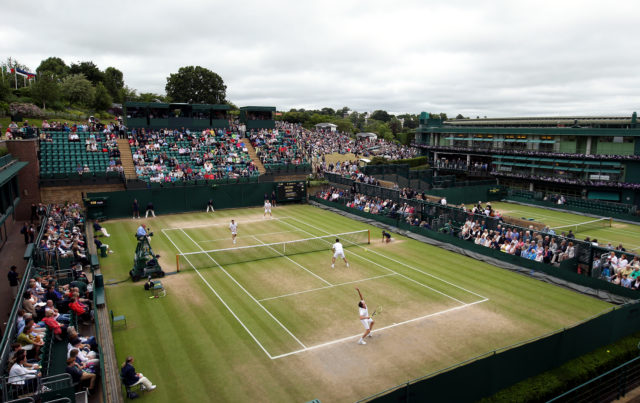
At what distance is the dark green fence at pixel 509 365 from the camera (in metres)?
9.73

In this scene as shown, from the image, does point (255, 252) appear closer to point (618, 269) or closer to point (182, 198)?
point (182, 198)

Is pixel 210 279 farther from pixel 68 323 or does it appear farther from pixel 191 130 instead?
pixel 191 130

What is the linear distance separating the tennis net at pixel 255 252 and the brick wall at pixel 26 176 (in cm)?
1953

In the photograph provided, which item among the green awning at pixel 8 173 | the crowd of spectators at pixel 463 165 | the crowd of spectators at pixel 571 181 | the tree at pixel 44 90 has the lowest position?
the crowd of spectators at pixel 571 181

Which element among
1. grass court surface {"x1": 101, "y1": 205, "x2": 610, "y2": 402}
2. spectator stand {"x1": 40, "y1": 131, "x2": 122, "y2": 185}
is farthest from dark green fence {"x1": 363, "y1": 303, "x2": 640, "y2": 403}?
spectator stand {"x1": 40, "y1": 131, "x2": 122, "y2": 185}

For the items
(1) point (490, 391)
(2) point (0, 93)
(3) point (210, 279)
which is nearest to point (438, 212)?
(3) point (210, 279)

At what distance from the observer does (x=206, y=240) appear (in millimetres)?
28438

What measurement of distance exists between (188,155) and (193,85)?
179 feet

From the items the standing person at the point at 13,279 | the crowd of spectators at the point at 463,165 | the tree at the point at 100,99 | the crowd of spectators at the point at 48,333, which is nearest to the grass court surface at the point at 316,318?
the crowd of spectators at the point at 48,333

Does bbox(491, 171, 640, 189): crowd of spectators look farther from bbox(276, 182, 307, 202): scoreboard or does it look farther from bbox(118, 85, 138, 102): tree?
bbox(118, 85, 138, 102): tree

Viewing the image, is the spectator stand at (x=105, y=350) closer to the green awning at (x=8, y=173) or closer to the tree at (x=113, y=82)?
the green awning at (x=8, y=173)

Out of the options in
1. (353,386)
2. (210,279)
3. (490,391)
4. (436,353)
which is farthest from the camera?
(210,279)

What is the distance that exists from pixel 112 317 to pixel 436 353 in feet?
38.7

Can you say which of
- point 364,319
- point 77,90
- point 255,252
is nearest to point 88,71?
point 77,90
